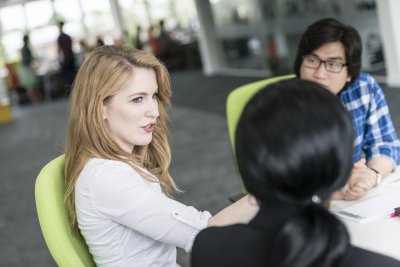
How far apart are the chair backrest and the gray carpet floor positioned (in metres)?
0.30

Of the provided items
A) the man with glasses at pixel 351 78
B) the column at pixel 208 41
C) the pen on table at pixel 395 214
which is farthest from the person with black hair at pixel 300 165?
the column at pixel 208 41

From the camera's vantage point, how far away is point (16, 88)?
14.3 meters

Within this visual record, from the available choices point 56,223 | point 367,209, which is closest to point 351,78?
point 367,209

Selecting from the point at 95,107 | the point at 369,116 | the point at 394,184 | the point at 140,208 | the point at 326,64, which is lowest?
the point at 394,184

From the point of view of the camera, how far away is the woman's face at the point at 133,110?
1476 millimetres

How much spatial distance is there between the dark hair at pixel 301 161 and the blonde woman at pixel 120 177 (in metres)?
0.49

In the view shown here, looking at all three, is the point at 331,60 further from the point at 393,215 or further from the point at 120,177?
the point at 120,177

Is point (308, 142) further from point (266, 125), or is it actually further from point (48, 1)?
point (48, 1)

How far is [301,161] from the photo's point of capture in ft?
2.69

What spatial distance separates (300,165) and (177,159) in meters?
4.81

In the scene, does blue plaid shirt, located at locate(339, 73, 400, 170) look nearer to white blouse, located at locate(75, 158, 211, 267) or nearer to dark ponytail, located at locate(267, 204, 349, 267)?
white blouse, located at locate(75, 158, 211, 267)

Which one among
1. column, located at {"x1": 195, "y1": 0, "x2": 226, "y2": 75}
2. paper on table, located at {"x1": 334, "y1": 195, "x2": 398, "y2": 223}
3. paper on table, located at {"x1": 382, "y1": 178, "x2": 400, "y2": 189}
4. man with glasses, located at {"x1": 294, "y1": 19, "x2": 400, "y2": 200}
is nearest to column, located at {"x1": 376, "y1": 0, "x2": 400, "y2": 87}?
man with glasses, located at {"x1": 294, "y1": 19, "x2": 400, "y2": 200}

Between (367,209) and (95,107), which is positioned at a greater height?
(95,107)

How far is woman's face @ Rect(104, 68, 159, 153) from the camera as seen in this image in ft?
4.84
